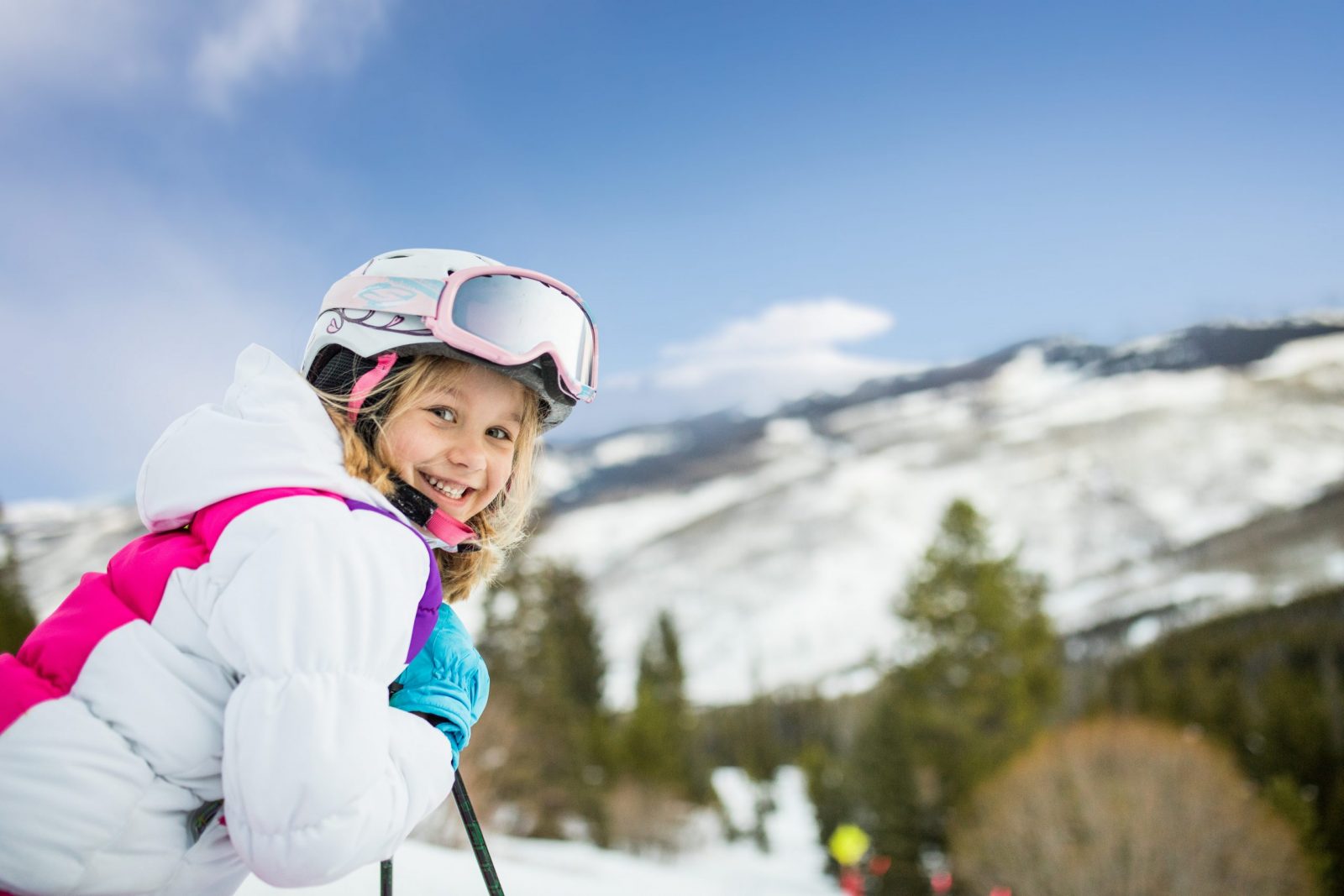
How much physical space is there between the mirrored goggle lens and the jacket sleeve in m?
0.68

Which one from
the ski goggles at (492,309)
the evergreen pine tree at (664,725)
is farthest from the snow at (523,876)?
the evergreen pine tree at (664,725)

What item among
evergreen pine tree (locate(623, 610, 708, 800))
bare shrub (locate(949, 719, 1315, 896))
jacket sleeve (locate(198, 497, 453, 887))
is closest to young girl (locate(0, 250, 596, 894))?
jacket sleeve (locate(198, 497, 453, 887))

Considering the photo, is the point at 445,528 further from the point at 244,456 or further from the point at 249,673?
the point at 249,673

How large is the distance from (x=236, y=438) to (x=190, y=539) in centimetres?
23

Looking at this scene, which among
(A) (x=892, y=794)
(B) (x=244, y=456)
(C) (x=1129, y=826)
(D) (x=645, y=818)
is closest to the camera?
(B) (x=244, y=456)

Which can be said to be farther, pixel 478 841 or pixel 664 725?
pixel 664 725

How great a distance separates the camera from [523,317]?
2.24 m

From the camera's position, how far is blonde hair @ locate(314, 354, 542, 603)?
1.94 m

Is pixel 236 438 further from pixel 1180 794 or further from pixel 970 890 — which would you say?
pixel 970 890

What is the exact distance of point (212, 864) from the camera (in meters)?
1.69

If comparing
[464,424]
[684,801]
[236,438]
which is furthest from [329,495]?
[684,801]

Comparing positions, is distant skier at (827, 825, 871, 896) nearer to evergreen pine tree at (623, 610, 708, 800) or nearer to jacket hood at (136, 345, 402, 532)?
evergreen pine tree at (623, 610, 708, 800)

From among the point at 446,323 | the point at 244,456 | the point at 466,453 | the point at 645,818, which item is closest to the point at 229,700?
the point at 244,456

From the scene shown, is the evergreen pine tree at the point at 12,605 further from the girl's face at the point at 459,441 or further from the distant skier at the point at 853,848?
the distant skier at the point at 853,848
